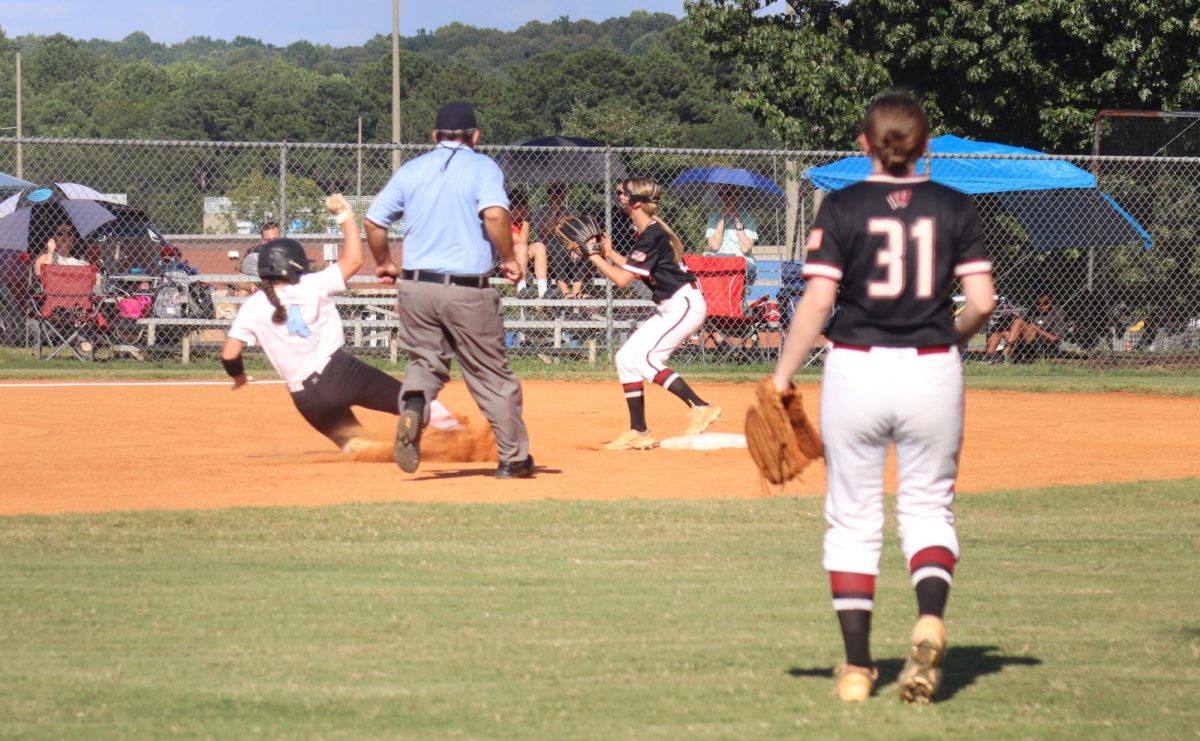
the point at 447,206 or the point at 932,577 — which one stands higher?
the point at 447,206

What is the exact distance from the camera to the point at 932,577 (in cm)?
511

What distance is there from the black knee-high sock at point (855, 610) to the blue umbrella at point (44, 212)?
57.1 feet

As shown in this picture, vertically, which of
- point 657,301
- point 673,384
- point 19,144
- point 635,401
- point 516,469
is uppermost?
point 19,144

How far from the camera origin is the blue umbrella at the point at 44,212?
851 inches

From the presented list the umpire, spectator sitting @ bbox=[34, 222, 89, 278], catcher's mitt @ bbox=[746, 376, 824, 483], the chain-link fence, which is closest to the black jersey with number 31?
catcher's mitt @ bbox=[746, 376, 824, 483]

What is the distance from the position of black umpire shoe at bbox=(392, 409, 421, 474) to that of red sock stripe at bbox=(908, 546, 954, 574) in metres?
4.88

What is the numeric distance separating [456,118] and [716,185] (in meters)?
15.5

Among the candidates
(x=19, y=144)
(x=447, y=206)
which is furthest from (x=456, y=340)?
A: (x=19, y=144)

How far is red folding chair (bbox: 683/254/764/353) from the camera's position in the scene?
1905 cm

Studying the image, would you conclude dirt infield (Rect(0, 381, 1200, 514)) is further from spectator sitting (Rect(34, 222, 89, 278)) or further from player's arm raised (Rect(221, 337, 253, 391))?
spectator sitting (Rect(34, 222, 89, 278))

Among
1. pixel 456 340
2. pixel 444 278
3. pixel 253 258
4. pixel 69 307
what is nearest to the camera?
pixel 444 278

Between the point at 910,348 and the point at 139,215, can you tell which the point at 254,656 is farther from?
the point at 139,215

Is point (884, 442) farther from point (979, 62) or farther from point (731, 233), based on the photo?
point (979, 62)

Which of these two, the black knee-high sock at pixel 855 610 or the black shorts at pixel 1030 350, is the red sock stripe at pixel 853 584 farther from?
the black shorts at pixel 1030 350
